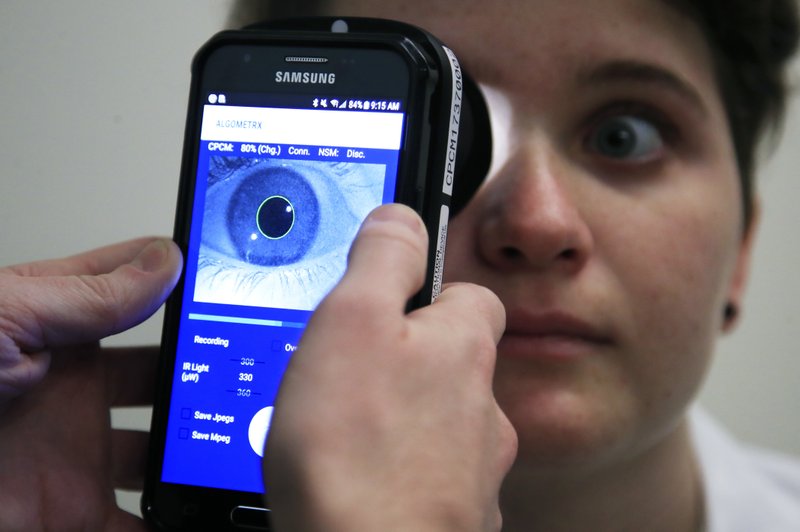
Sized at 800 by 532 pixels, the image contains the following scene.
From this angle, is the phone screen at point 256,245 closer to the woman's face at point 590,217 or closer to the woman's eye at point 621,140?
the woman's face at point 590,217

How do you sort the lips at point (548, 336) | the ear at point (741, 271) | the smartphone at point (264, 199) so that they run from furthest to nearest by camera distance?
the ear at point (741, 271)
the lips at point (548, 336)
the smartphone at point (264, 199)

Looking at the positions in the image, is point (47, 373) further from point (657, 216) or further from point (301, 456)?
point (657, 216)

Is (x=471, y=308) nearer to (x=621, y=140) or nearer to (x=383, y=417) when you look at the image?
(x=383, y=417)

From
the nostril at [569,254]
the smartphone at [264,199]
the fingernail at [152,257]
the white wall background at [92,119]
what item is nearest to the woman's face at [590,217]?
the nostril at [569,254]

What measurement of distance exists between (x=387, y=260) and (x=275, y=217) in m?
0.18

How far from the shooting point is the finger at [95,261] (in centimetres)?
60

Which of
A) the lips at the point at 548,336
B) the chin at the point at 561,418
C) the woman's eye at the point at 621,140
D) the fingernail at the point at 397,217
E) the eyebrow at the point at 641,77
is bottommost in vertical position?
the chin at the point at 561,418

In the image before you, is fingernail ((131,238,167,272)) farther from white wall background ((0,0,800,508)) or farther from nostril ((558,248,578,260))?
white wall background ((0,0,800,508))

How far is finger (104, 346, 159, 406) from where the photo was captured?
66cm

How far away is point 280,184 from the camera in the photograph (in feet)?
1.81

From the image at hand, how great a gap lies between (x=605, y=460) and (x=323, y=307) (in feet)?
1.39

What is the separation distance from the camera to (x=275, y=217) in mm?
552

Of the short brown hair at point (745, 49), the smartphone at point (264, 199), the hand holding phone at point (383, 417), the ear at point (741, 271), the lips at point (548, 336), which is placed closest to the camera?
the hand holding phone at point (383, 417)

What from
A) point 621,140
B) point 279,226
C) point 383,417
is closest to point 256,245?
point 279,226
